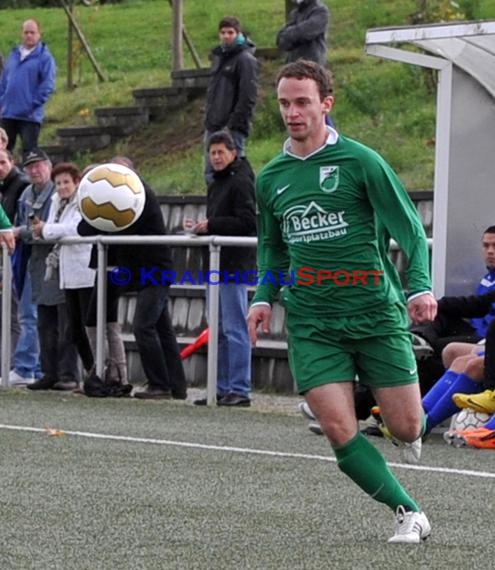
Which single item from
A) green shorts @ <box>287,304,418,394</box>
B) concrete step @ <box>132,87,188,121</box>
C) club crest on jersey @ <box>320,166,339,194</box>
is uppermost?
concrete step @ <box>132,87,188,121</box>

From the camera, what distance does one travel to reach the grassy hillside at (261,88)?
2014 cm

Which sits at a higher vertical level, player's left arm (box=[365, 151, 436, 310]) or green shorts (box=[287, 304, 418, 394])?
player's left arm (box=[365, 151, 436, 310])

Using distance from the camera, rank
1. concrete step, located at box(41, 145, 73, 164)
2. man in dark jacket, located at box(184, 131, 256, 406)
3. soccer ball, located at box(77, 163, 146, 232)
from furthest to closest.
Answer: concrete step, located at box(41, 145, 73, 164), soccer ball, located at box(77, 163, 146, 232), man in dark jacket, located at box(184, 131, 256, 406)

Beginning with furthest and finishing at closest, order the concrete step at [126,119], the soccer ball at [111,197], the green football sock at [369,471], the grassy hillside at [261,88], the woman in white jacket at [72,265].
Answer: the concrete step at [126,119], the grassy hillside at [261,88], the woman in white jacket at [72,265], the soccer ball at [111,197], the green football sock at [369,471]

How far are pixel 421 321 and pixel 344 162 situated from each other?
0.74 metres

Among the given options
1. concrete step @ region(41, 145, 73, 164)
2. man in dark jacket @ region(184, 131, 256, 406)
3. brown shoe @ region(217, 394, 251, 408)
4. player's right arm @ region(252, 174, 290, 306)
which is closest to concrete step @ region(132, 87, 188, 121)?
concrete step @ region(41, 145, 73, 164)

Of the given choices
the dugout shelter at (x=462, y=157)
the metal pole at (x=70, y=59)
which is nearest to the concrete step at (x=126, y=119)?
the metal pole at (x=70, y=59)

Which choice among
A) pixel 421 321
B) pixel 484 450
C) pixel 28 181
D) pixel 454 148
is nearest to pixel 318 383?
pixel 421 321

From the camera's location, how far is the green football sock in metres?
6.95

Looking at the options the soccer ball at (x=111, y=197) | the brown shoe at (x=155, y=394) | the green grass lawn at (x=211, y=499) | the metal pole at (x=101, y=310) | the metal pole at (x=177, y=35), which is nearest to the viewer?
the green grass lawn at (x=211, y=499)

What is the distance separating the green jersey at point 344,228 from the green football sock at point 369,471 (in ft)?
1.79

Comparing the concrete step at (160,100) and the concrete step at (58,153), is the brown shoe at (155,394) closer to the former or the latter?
the concrete step at (58,153)

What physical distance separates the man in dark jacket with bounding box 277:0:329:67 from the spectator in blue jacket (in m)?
3.51

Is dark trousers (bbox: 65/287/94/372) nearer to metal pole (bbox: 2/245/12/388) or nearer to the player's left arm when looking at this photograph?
metal pole (bbox: 2/245/12/388)
